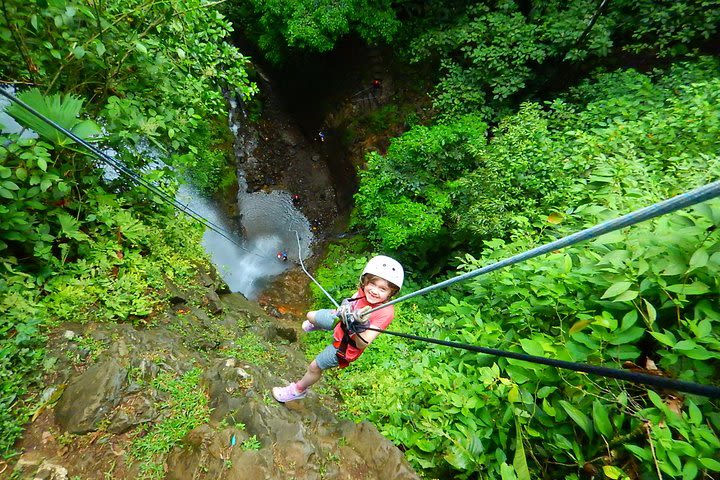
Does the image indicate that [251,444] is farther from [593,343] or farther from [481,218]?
[481,218]

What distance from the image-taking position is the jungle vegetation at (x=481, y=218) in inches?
80.0

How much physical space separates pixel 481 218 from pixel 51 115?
5.10m

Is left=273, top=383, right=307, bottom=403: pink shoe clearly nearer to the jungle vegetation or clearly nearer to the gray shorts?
the gray shorts

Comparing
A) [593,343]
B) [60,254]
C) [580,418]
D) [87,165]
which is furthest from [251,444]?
[87,165]

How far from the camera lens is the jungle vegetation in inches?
80.0

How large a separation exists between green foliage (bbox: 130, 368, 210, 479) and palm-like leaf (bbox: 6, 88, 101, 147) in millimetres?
2274

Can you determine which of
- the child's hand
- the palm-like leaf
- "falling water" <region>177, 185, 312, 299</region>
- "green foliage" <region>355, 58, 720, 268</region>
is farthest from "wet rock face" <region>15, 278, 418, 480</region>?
"falling water" <region>177, 185, 312, 299</region>

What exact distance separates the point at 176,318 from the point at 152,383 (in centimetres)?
121

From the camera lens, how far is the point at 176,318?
4215mm

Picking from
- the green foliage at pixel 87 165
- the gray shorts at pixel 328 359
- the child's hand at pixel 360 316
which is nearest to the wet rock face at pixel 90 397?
the green foliage at pixel 87 165

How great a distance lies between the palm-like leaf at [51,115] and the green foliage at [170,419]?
227cm

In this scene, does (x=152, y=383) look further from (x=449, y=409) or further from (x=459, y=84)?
(x=459, y=84)

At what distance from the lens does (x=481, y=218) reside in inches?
209

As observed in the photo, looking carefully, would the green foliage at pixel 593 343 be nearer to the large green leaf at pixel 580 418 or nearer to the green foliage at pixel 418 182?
the large green leaf at pixel 580 418
